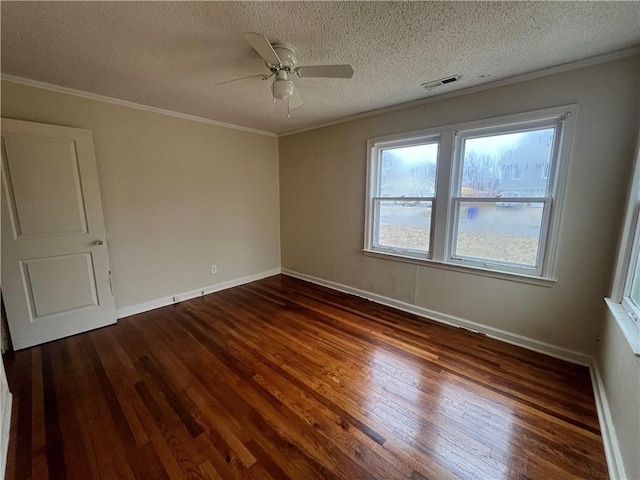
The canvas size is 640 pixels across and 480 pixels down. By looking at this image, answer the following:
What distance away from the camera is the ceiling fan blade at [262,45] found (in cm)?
144

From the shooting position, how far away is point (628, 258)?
5.85 ft

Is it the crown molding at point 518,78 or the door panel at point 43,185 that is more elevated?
the crown molding at point 518,78

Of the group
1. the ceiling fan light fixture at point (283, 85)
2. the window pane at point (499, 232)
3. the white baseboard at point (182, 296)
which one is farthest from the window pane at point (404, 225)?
the white baseboard at point (182, 296)

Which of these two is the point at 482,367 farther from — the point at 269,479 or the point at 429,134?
the point at 429,134

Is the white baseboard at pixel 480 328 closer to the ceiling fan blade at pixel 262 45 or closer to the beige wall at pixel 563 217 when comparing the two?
the beige wall at pixel 563 217

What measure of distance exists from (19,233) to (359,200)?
3466 mm

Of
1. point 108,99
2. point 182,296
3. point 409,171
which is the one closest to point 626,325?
point 409,171

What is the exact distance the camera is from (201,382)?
201cm

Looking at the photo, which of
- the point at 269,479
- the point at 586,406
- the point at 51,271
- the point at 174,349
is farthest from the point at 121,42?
the point at 586,406

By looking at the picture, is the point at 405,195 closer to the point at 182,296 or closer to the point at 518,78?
the point at 518,78

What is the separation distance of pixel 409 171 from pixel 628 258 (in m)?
1.94

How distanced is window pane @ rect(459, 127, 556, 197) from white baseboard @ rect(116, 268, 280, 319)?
10.8 feet

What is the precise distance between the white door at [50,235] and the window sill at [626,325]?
4.13 m

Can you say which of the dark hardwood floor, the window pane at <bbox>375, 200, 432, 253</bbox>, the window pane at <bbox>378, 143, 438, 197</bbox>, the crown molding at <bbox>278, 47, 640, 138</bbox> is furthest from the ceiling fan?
the dark hardwood floor
